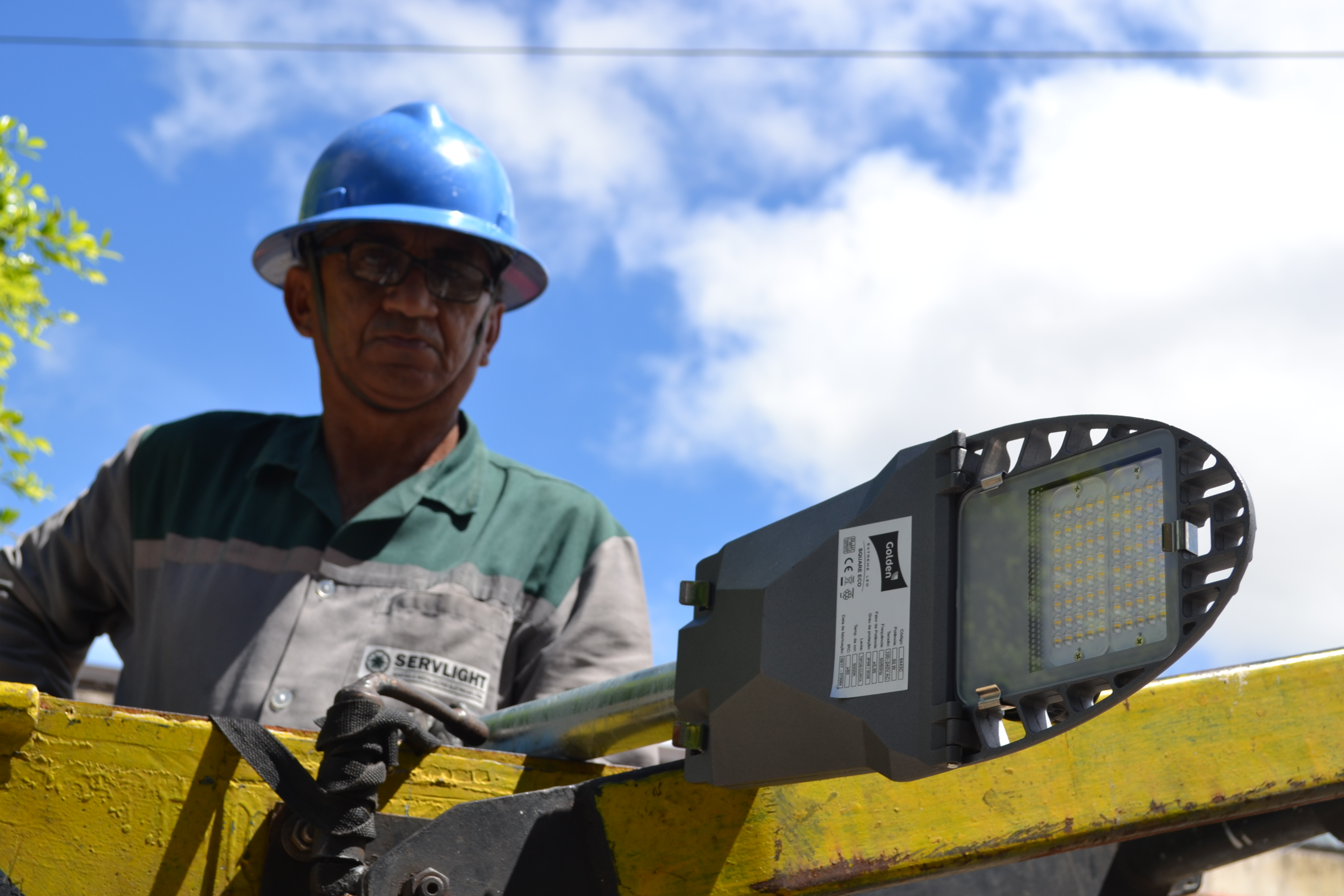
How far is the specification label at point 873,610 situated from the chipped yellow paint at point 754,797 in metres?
0.31

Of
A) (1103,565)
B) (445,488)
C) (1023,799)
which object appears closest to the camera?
(1103,565)

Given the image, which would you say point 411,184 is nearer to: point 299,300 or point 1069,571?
point 299,300

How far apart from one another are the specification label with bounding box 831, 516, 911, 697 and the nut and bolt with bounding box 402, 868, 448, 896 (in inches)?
17.1

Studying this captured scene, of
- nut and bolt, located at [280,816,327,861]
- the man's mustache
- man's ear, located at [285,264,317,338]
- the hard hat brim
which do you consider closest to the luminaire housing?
nut and bolt, located at [280,816,327,861]

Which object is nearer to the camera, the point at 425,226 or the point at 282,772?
the point at 282,772

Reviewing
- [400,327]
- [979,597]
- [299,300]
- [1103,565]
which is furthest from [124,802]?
[299,300]

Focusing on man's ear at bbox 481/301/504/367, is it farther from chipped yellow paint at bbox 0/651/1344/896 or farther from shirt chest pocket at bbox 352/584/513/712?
chipped yellow paint at bbox 0/651/1344/896

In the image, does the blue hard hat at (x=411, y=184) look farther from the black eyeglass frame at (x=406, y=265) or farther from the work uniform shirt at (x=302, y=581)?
the work uniform shirt at (x=302, y=581)

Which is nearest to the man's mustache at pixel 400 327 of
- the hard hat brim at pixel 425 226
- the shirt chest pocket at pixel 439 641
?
the hard hat brim at pixel 425 226

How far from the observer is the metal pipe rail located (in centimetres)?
140

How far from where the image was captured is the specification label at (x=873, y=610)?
3.63 feet

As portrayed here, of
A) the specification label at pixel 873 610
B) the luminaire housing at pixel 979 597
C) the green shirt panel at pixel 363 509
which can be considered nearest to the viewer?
the luminaire housing at pixel 979 597

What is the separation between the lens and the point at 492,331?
2.74 m

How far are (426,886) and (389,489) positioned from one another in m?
1.31
